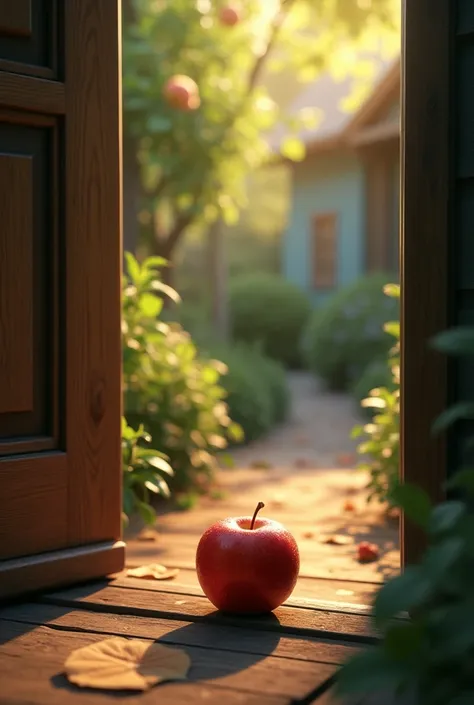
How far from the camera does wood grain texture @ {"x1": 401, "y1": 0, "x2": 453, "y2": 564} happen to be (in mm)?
2479

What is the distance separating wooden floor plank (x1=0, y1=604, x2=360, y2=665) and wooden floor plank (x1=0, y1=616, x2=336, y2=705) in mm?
46

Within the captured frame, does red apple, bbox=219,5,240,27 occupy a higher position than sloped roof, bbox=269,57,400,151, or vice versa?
sloped roof, bbox=269,57,400,151

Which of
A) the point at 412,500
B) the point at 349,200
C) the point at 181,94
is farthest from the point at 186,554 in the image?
the point at 349,200

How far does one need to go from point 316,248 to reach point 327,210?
33.9 inches

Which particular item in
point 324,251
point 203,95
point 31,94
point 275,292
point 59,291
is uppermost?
point 203,95

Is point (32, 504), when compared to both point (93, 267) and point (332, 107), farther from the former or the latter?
point (332, 107)

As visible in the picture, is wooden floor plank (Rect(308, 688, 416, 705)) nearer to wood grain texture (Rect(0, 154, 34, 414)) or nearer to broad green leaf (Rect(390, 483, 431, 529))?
broad green leaf (Rect(390, 483, 431, 529))

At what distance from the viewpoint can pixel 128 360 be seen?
4.41m

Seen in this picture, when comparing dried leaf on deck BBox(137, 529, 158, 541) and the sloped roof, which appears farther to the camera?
the sloped roof

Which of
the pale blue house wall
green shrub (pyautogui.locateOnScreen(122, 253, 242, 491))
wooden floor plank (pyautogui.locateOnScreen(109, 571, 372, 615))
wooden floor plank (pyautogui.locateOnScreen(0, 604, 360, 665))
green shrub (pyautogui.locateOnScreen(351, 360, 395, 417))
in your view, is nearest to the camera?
wooden floor plank (pyautogui.locateOnScreen(0, 604, 360, 665))

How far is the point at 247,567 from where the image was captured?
2.55 meters

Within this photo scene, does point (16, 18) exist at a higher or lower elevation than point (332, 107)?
lower

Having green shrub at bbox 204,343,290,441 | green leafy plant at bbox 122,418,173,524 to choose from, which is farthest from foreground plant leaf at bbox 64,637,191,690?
green shrub at bbox 204,343,290,441

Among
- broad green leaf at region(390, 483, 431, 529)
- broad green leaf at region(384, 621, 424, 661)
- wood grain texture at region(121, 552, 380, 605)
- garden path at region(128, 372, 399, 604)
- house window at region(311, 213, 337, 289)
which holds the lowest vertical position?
garden path at region(128, 372, 399, 604)
